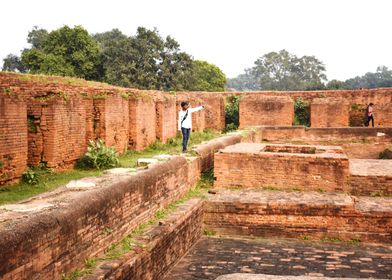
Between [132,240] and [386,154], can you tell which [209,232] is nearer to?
[132,240]

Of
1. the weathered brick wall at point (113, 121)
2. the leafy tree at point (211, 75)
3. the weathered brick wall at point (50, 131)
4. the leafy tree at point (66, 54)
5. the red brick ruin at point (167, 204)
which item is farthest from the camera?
the leafy tree at point (211, 75)

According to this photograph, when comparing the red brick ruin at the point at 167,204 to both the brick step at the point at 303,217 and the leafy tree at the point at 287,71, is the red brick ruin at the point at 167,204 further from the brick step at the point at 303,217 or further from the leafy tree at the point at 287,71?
the leafy tree at the point at 287,71

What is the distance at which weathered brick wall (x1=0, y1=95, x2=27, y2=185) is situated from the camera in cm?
545

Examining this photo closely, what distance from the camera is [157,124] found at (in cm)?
1112

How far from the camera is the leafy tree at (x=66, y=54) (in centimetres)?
2578

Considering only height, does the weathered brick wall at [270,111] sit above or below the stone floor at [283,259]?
above

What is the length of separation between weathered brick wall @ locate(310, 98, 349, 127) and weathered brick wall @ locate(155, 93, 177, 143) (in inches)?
323

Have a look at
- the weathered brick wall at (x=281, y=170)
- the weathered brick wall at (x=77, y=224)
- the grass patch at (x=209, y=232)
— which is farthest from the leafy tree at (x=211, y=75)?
the weathered brick wall at (x=77, y=224)

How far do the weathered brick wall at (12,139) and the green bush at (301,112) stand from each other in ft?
49.9

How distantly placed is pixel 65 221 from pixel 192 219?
2.98 meters

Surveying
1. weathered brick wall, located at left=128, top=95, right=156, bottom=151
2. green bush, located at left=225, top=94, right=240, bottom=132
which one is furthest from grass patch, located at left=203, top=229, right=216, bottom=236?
green bush, located at left=225, top=94, right=240, bottom=132

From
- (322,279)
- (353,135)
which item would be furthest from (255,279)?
(353,135)

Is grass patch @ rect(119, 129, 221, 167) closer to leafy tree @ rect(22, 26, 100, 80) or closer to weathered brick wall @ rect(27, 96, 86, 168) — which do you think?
weathered brick wall @ rect(27, 96, 86, 168)

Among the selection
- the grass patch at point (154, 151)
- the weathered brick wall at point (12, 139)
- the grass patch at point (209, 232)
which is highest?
the weathered brick wall at point (12, 139)
